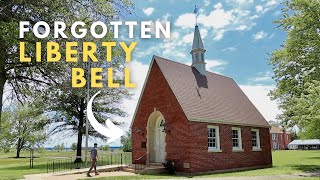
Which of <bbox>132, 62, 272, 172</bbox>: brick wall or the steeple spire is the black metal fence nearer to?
<bbox>132, 62, 272, 172</bbox>: brick wall

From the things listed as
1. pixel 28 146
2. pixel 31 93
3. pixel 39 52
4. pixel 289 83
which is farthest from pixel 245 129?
pixel 28 146

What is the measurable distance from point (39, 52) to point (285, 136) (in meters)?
99.4

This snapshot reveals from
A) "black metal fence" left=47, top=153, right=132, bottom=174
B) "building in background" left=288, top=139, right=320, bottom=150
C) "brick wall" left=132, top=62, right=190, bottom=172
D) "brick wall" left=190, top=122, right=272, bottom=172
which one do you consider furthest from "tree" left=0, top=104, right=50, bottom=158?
"building in background" left=288, top=139, right=320, bottom=150

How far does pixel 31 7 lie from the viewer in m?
10.2

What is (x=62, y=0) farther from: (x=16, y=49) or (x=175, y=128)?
(x=175, y=128)

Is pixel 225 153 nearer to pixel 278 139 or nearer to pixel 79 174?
pixel 79 174

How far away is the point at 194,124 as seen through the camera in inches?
782

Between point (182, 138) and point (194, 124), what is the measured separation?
1.13 meters

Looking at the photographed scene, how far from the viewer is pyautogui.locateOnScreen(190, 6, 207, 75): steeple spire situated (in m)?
26.4

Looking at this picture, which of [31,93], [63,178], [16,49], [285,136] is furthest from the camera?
[285,136]

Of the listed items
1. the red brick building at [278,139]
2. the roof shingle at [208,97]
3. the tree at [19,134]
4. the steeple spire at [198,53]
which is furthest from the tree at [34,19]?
the red brick building at [278,139]

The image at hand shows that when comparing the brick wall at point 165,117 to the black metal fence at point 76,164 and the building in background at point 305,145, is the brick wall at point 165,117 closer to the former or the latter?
the black metal fence at point 76,164

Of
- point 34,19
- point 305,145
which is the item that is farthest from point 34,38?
point 305,145

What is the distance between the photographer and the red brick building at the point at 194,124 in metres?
20.0
